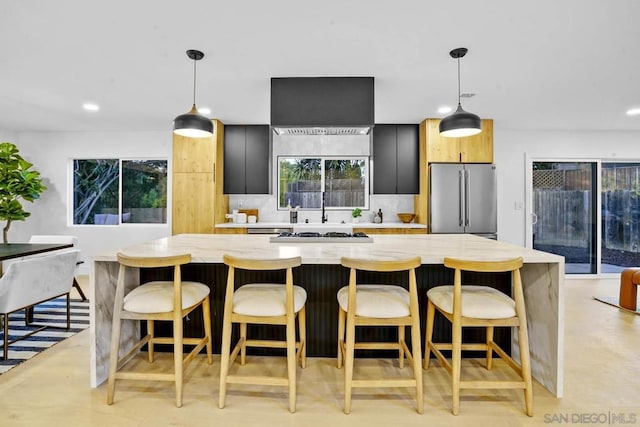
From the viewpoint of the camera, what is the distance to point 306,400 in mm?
2008

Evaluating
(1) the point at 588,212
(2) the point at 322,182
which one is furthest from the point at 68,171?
(1) the point at 588,212

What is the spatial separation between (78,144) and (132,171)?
965 millimetres

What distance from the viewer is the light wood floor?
6.03 feet

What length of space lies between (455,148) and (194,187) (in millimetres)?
3697

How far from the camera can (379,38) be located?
2.48 meters

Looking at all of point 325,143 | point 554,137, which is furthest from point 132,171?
point 554,137

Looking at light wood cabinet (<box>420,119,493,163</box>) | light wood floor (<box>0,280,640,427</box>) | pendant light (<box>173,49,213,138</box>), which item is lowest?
light wood floor (<box>0,280,640,427</box>)

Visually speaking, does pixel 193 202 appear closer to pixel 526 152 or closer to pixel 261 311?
pixel 261 311

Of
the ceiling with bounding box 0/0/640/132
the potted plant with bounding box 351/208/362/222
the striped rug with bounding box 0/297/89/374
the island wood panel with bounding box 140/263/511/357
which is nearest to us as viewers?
the ceiling with bounding box 0/0/640/132

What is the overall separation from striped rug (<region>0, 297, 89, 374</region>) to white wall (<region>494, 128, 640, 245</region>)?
18.6 ft

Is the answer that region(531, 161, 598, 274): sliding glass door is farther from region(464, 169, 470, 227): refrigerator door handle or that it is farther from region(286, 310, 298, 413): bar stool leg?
region(286, 310, 298, 413): bar stool leg

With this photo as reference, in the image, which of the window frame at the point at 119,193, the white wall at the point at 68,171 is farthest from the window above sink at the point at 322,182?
the white wall at the point at 68,171

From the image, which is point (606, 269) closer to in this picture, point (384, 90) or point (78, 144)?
point (384, 90)

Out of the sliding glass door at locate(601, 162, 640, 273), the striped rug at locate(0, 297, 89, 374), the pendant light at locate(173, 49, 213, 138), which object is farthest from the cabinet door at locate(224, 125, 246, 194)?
the sliding glass door at locate(601, 162, 640, 273)
